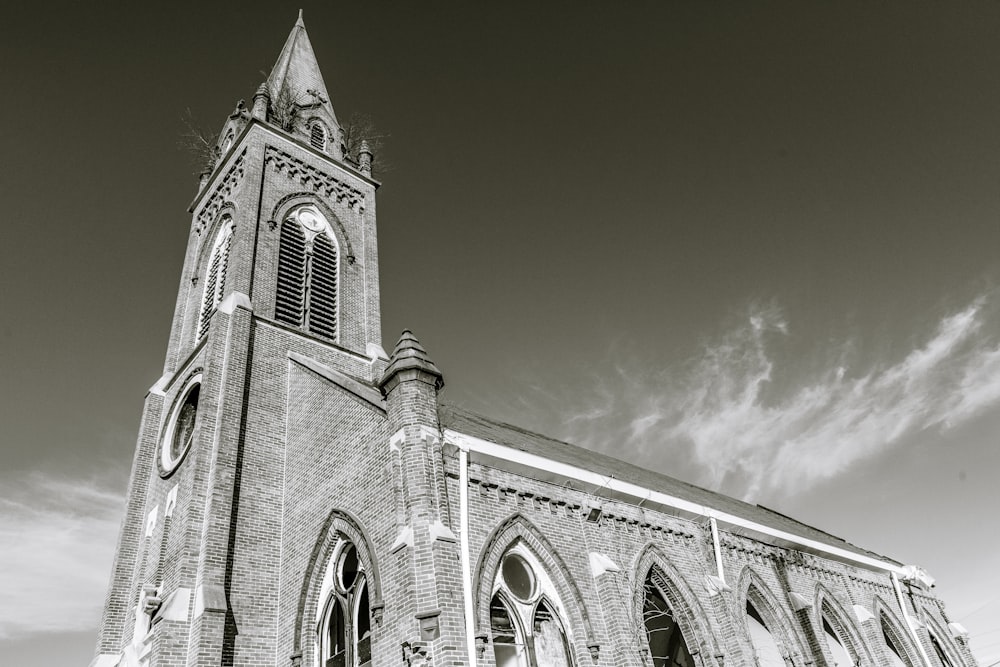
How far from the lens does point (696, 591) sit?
526 inches

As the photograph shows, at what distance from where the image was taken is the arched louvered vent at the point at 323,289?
1702cm

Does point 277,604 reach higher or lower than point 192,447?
lower

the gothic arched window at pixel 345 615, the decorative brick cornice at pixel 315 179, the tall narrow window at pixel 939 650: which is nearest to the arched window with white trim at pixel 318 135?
the decorative brick cornice at pixel 315 179

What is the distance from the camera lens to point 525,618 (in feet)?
34.8

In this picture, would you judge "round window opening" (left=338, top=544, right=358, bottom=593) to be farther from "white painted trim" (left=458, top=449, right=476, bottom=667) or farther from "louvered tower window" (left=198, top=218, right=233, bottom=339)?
"louvered tower window" (left=198, top=218, right=233, bottom=339)

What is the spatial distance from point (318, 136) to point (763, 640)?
2015 centimetres

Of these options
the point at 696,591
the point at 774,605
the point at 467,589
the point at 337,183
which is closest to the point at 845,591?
the point at 774,605

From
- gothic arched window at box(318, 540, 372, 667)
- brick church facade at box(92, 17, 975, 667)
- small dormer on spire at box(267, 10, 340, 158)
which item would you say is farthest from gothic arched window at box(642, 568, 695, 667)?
small dormer on spire at box(267, 10, 340, 158)

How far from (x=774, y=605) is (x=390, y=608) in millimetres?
10517

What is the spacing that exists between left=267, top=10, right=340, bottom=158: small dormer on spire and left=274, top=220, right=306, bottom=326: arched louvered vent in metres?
5.22

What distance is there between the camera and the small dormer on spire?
22.5 metres

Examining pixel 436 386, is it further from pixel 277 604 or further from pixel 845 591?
pixel 845 591

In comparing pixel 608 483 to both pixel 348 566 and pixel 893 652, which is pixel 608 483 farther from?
pixel 893 652

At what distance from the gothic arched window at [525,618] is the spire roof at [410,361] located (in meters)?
3.21
